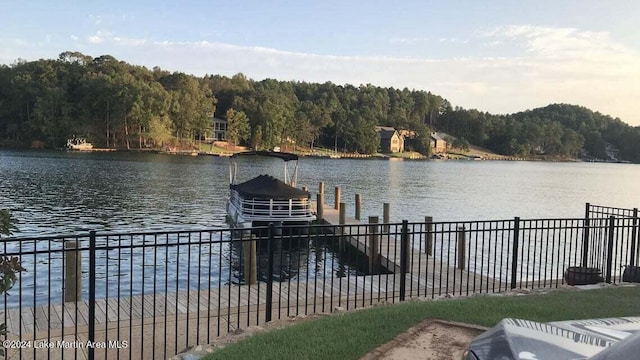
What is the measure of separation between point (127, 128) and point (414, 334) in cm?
11807

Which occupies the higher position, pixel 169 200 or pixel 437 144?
pixel 437 144

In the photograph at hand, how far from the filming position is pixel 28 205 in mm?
30656

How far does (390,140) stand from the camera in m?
166

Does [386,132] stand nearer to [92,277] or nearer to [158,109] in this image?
[158,109]

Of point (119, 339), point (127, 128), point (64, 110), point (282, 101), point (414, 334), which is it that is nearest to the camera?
point (414, 334)

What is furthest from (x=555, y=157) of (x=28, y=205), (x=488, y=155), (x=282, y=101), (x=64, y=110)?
(x=28, y=205)

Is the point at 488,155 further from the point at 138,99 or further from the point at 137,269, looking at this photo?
the point at 137,269

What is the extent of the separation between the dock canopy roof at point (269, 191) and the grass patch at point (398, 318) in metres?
15.1

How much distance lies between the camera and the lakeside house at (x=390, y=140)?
16488cm

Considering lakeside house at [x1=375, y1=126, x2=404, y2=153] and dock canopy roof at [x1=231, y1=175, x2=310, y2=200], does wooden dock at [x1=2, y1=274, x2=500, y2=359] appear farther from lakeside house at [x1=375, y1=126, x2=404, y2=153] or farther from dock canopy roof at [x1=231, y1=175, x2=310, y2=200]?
lakeside house at [x1=375, y1=126, x2=404, y2=153]

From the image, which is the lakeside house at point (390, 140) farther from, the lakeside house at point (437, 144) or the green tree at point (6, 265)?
the green tree at point (6, 265)

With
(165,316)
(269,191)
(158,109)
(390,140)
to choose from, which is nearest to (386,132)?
(390,140)

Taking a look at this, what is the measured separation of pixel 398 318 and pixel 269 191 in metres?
16.8

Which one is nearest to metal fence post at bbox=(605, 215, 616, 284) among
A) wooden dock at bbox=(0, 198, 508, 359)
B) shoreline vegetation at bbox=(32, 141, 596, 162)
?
wooden dock at bbox=(0, 198, 508, 359)
